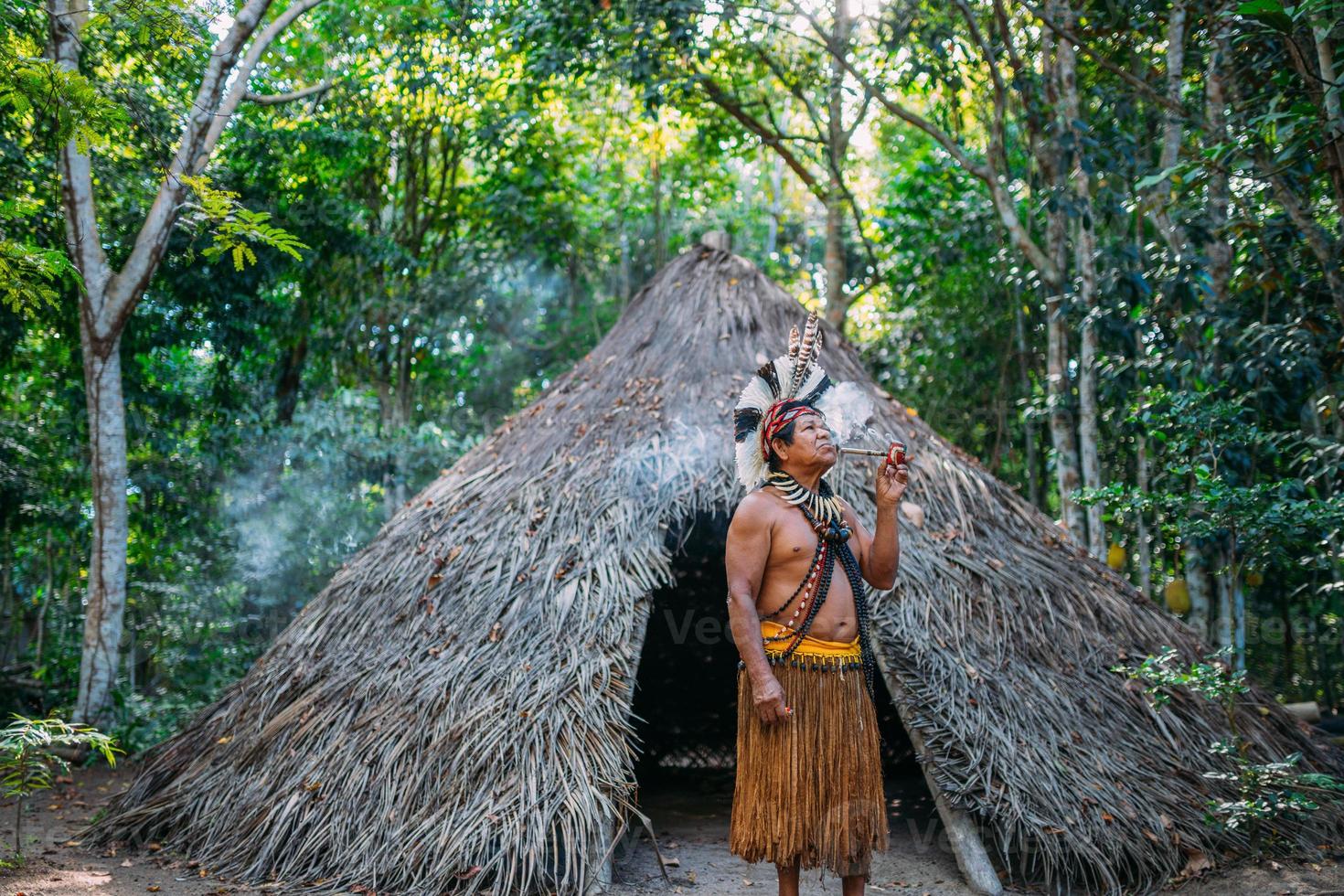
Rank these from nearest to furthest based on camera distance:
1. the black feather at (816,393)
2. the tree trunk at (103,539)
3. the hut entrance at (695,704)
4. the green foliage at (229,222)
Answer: the black feather at (816,393)
the green foliage at (229,222)
the hut entrance at (695,704)
the tree trunk at (103,539)

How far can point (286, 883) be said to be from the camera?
432cm

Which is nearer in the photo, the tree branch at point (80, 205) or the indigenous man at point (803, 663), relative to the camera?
the indigenous man at point (803, 663)

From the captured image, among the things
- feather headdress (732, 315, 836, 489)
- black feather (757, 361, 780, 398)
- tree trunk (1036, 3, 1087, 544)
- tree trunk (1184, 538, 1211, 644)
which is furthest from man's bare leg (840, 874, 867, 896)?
tree trunk (1036, 3, 1087, 544)

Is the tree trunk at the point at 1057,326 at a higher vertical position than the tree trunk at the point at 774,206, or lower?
lower

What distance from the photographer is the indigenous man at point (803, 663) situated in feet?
10.4

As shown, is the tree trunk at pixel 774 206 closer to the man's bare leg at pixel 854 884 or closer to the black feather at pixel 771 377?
the black feather at pixel 771 377

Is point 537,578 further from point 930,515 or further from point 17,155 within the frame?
point 17,155

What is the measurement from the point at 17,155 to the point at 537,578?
549 centimetres

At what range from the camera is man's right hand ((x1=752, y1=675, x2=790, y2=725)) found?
10.2 ft

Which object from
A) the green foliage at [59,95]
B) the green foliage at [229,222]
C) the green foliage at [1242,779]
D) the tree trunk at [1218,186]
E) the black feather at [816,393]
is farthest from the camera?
the tree trunk at [1218,186]

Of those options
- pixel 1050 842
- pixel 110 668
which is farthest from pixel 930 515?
pixel 110 668

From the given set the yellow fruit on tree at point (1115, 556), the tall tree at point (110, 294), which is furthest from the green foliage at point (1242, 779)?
the tall tree at point (110, 294)

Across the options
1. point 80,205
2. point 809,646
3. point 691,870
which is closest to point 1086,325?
point 691,870

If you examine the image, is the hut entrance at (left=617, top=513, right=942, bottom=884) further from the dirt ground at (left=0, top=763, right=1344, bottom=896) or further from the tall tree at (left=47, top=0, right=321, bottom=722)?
the tall tree at (left=47, top=0, right=321, bottom=722)
